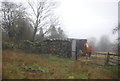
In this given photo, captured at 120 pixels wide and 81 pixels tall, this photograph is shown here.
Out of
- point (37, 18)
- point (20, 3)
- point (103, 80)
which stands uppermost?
point (20, 3)

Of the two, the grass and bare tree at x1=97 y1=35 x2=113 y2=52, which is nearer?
the grass

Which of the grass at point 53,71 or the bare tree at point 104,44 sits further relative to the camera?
the bare tree at point 104,44

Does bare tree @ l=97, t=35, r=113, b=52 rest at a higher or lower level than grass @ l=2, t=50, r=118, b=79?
higher

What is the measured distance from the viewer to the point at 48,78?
922cm

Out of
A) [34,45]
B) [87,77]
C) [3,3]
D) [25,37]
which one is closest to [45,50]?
[34,45]

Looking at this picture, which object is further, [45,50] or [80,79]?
[45,50]

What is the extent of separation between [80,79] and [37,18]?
26.7 meters

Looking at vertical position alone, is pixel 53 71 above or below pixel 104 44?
below

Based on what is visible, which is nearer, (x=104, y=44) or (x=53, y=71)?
(x=53, y=71)

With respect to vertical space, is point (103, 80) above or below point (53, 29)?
below

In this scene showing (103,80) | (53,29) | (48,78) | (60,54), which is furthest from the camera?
(53,29)

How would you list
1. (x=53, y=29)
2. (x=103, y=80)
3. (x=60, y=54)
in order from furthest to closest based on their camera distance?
(x=53, y=29) < (x=60, y=54) < (x=103, y=80)

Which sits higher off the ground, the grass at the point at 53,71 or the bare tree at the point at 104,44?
the bare tree at the point at 104,44

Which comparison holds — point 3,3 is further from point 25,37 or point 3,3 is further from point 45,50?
point 45,50
